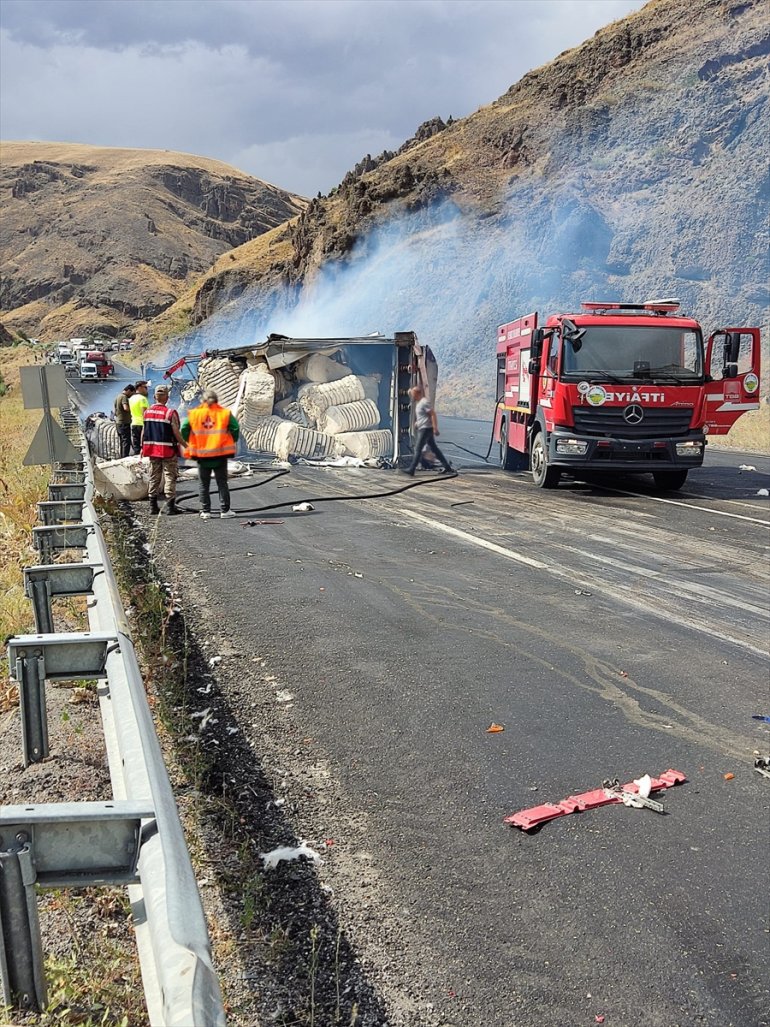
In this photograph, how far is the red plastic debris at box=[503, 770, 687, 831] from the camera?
153 inches

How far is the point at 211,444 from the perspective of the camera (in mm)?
12336

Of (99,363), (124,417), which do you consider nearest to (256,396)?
(124,417)

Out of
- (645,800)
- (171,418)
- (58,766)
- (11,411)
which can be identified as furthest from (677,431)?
(11,411)

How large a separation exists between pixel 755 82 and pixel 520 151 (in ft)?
41.9

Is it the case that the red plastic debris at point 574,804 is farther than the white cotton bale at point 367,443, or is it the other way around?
the white cotton bale at point 367,443

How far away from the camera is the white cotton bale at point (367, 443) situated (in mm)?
20000

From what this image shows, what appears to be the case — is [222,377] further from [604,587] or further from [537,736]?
[537,736]

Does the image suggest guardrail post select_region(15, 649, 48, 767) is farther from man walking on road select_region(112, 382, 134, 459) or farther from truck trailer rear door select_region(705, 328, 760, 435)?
man walking on road select_region(112, 382, 134, 459)

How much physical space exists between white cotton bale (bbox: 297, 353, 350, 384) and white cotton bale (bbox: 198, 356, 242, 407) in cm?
176

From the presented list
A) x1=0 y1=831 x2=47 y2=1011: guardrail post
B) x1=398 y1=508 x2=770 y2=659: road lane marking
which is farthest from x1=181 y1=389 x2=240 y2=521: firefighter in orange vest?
x1=0 y1=831 x2=47 y2=1011: guardrail post

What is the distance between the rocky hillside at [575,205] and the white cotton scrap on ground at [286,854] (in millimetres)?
38798

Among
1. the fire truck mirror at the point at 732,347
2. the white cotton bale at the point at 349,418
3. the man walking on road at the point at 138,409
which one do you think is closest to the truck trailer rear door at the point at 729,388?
the fire truck mirror at the point at 732,347

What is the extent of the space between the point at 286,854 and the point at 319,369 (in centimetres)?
1742

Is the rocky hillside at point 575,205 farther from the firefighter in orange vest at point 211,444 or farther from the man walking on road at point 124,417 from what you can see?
the firefighter in orange vest at point 211,444
